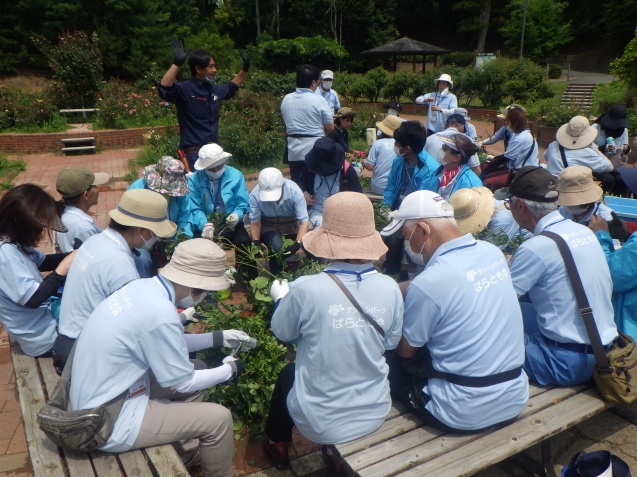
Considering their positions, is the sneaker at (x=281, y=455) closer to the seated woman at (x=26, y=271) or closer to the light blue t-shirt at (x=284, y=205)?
the seated woman at (x=26, y=271)

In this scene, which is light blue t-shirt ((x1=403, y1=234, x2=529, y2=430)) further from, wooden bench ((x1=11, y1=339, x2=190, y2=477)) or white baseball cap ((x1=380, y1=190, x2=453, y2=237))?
wooden bench ((x1=11, y1=339, x2=190, y2=477))

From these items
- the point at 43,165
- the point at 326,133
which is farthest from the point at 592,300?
the point at 43,165

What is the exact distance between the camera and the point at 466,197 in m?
3.22

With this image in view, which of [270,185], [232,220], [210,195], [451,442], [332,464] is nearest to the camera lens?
[451,442]

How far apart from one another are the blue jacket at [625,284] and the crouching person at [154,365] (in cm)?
214

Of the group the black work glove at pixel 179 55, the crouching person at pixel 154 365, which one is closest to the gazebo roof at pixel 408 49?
the black work glove at pixel 179 55

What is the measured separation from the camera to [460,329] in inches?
89.2

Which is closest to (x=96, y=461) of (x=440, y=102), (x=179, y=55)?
(x=179, y=55)

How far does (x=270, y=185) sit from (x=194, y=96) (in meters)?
1.77

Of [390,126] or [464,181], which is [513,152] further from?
[464,181]

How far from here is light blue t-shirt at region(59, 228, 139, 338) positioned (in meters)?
2.71

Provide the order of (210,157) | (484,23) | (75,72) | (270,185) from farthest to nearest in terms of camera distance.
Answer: (484,23)
(75,72)
(210,157)
(270,185)

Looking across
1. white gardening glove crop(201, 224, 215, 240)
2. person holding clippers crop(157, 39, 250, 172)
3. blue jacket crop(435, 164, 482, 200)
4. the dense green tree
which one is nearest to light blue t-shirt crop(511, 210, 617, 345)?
blue jacket crop(435, 164, 482, 200)

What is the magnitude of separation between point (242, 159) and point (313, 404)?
316 inches
